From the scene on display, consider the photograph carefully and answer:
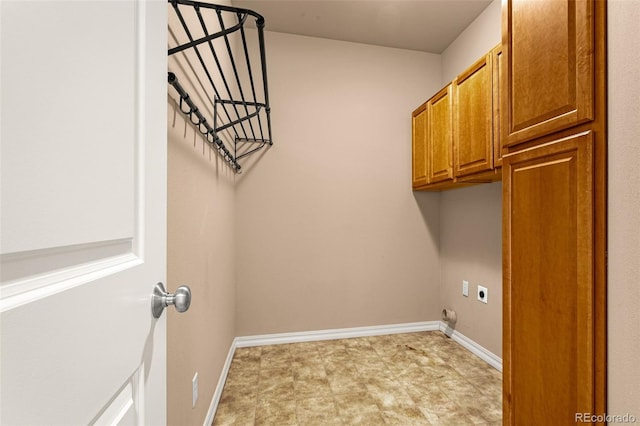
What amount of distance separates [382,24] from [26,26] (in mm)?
2678

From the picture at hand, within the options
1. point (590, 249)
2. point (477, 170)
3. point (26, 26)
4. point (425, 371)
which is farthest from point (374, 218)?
point (26, 26)

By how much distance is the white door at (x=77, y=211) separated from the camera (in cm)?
27

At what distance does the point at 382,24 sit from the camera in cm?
242

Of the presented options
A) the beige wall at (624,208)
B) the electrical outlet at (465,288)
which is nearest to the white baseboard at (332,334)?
the electrical outlet at (465,288)

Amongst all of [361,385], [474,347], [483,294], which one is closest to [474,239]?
[483,294]

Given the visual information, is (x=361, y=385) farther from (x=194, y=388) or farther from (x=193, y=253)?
(x=193, y=253)

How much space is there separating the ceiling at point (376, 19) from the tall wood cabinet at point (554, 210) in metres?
1.35

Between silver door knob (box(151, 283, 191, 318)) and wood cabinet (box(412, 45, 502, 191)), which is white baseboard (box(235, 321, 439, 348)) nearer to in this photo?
wood cabinet (box(412, 45, 502, 191))

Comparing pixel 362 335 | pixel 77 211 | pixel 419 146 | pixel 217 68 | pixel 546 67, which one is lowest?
pixel 362 335

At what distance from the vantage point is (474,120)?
1.87 metres

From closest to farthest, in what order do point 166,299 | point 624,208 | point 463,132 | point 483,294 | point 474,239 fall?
point 166,299, point 624,208, point 463,132, point 483,294, point 474,239

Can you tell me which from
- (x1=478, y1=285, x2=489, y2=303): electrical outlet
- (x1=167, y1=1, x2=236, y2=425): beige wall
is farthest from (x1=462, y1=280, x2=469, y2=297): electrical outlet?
(x1=167, y1=1, x2=236, y2=425): beige wall

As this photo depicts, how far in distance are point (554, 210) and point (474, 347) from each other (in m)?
1.78

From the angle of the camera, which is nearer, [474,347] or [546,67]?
[546,67]
